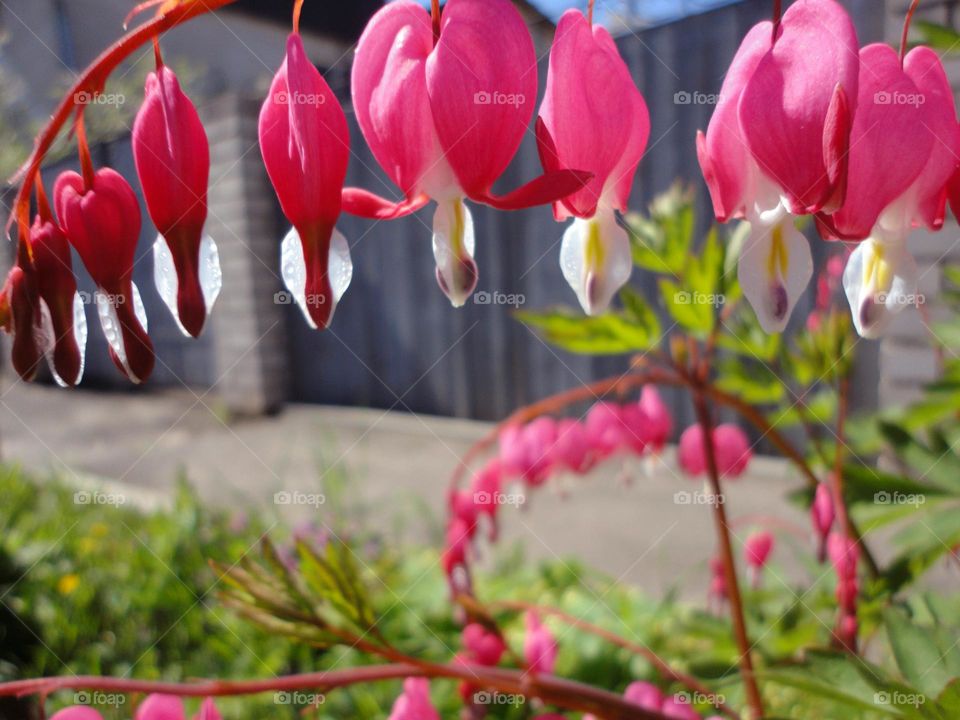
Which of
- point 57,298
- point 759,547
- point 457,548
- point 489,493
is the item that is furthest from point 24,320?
point 759,547

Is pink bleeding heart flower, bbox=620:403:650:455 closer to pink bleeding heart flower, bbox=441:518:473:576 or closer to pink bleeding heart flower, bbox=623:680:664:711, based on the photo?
pink bleeding heart flower, bbox=441:518:473:576

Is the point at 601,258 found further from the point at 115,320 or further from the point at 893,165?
the point at 115,320

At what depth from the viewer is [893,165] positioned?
380 mm

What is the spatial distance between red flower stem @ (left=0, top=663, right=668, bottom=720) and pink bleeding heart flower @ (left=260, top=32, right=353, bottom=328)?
22 cm

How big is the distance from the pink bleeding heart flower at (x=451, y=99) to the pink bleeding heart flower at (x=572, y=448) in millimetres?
881

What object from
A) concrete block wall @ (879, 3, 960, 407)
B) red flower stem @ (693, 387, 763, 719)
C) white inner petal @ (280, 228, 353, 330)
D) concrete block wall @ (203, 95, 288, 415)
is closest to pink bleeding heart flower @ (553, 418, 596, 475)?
red flower stem @ (693, 387, 763, 719)

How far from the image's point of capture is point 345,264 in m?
0.39

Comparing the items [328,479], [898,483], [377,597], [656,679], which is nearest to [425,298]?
[328,479]

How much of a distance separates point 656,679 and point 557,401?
2.31ft

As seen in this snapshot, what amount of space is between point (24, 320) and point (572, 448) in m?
0.96

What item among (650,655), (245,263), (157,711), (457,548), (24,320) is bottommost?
(245,263)

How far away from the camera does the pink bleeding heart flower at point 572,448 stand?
1259 millimetres

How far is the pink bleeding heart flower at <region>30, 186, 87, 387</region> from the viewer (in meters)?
0.42

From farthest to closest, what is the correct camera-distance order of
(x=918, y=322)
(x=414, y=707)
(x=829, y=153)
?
1. (x=918, y=322)
2. (x=414, y=707)
3. (x=829, y=153)
